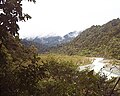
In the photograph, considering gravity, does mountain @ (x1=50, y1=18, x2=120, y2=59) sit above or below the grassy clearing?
above

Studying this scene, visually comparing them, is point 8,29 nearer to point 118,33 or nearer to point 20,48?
point 20,48

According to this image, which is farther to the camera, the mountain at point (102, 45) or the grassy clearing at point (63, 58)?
the mountain at point (102, 45)

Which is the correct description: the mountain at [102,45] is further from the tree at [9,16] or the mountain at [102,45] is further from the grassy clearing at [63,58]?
the tree at [9,16]

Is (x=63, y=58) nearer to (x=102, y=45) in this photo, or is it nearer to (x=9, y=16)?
(x=9, y=16)

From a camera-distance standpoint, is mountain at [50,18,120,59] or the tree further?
mountain at [50,18,120,59]

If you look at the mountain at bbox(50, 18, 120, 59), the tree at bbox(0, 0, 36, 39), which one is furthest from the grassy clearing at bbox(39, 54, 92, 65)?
the tree at bbox(0, 0, 36, 39)

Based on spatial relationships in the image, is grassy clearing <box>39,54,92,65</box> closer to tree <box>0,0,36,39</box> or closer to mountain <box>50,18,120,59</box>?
mountain <box>50,18,120,59</box>

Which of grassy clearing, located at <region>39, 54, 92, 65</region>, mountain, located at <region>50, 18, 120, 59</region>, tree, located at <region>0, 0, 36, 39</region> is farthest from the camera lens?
mountain, located at <region>50, 18, 120, 59</region>

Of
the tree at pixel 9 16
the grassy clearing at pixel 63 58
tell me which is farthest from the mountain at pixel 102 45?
the tree at pixel 9 16

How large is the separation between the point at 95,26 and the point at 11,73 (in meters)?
145

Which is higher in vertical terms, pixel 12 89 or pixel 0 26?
pixel 0 26

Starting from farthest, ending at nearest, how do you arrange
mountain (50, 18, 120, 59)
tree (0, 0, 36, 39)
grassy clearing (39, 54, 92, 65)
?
1. mountain (50, 18, 120, 59)
2. grassy clearing (39, 54, 92, 65)
3. tree (0, 0, 36, 39)

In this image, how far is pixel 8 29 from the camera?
24.0ft

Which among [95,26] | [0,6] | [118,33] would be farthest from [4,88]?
[95,26]
